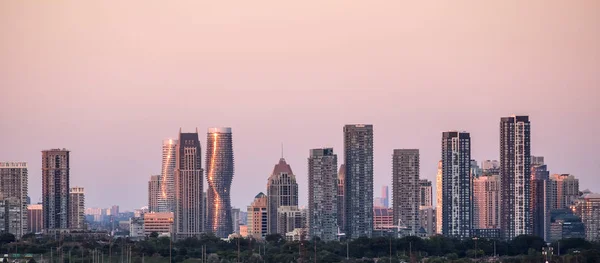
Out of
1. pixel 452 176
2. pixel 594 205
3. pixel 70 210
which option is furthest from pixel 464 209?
pixel 70 210

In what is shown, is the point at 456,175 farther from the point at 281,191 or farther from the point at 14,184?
the point at 14,184

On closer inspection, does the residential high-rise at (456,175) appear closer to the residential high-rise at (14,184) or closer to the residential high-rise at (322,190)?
the residential high-rise at (322,190)

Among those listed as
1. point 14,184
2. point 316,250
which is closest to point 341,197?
point 14,184

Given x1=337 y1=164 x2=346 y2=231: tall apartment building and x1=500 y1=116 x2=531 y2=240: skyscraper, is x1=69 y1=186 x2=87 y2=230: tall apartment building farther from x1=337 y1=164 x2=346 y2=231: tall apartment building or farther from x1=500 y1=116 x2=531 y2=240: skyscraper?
x1=500 y1=116 x2=531 y2=240: skyscraper

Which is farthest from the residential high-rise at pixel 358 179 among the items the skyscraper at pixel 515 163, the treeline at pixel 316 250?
the treeline at pixel 316 250

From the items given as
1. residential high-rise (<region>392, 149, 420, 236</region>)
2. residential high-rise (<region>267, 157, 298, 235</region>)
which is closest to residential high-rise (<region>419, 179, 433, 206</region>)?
residential high-rise (<region>392, 149, 420, 236</region>)
